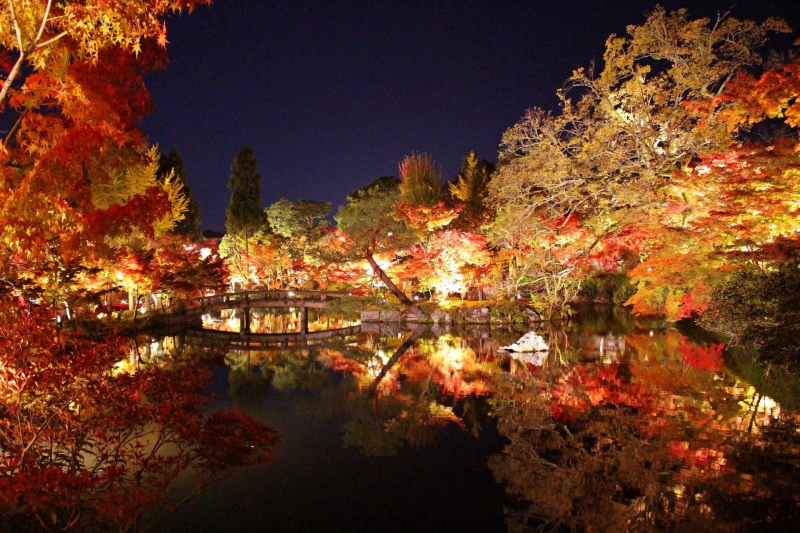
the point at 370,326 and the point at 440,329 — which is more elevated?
the point at 370,326

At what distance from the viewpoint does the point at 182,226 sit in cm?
2955

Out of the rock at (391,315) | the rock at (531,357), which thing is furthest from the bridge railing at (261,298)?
the rock at (531,357)

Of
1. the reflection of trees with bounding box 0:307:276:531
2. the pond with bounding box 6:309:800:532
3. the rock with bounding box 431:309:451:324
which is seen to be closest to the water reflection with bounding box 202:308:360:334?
the rock with bounding box 431:309:451:324

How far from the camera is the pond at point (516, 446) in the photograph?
477 centimetres

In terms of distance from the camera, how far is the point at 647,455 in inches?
230

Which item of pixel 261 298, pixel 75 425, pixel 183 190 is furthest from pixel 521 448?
pixel 183 190

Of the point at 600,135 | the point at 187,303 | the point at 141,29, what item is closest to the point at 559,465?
the point at 141,29

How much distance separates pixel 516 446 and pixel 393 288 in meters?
15.5

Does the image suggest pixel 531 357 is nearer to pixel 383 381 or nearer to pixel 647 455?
pixel 383 381

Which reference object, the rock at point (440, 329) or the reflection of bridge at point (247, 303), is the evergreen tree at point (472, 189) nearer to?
the rock at point (440, 329)

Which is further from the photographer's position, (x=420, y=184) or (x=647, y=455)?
(x=420, y=184)

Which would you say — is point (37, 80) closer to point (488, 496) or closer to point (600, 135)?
point (488, 496)

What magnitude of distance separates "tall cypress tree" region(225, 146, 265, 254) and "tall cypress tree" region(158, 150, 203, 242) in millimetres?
2236

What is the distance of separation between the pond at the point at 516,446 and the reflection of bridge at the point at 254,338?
13.4 ft
